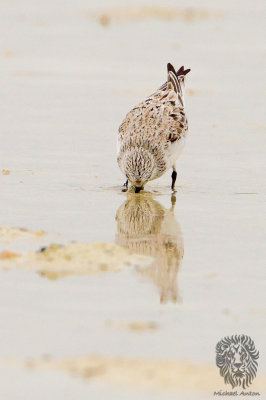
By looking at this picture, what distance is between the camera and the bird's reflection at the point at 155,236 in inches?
305

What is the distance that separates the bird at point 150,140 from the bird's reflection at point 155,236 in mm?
285

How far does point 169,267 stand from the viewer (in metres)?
8.03

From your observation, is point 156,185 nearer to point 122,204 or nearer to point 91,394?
point 122,204

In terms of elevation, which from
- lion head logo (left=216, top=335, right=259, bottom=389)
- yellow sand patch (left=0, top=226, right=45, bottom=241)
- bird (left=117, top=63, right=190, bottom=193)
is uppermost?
bird (left=117, top=63, right=190, bottom=193)

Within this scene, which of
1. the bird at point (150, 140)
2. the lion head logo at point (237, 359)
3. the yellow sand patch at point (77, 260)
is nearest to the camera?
the lion head logo at point (237, 359)

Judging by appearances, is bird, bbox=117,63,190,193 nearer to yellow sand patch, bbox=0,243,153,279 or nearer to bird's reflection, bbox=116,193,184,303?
bird's reflection, bbox=116,193,184,303

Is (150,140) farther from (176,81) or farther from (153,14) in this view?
(153,14)

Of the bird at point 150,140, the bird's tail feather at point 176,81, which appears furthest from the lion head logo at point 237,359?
the bird's tail feather at point 176,81

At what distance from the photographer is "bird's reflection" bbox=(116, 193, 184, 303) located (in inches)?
305

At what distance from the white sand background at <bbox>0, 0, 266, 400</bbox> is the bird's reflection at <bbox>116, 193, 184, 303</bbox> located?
0.09 meters

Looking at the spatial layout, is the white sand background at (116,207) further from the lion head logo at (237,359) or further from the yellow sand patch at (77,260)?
the yellow sand patch at (77,260)

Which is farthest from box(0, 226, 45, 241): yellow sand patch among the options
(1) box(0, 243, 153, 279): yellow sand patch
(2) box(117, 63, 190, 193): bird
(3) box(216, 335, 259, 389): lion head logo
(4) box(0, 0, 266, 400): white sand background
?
(3) box(216, 335, 259, 389): lion head logo

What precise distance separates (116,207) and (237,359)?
402 centimetres

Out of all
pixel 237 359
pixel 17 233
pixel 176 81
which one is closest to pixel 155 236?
pixel 17 233
